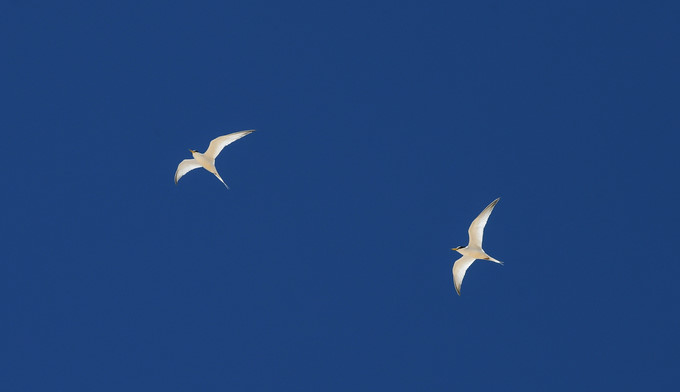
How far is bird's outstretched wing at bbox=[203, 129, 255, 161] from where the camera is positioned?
1302 inches

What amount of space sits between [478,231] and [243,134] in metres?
10.2

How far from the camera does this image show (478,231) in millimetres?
31203

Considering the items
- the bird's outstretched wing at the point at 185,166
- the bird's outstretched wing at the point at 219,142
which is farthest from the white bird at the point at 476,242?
the bird's outstretched wing at the point at 185,166

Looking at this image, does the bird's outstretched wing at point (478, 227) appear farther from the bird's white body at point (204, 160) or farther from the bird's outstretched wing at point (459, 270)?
the bird's white body at point (204, 160)

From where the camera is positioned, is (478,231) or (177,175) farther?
(177,175)

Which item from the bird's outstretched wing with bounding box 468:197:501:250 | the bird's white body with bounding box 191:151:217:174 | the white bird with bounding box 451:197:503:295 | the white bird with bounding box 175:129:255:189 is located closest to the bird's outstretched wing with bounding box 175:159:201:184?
the white bird with bounding box 175:129:255:189

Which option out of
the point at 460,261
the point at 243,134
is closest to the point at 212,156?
the point at 243,134

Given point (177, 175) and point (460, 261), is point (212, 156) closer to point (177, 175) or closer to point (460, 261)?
point (177, 175)

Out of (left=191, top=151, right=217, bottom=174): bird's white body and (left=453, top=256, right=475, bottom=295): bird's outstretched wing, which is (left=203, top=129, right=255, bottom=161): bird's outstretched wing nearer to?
(left=191, top=151, right=217, bottom=174): bird's white body

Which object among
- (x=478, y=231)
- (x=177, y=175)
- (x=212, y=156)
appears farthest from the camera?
(x=177, y=175)

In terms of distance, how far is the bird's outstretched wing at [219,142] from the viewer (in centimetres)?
3306

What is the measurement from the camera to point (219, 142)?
110 ft

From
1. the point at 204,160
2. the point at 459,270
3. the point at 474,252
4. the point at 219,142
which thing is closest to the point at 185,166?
the point at 204,160

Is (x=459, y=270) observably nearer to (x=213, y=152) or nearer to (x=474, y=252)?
(x=474, y=252)
